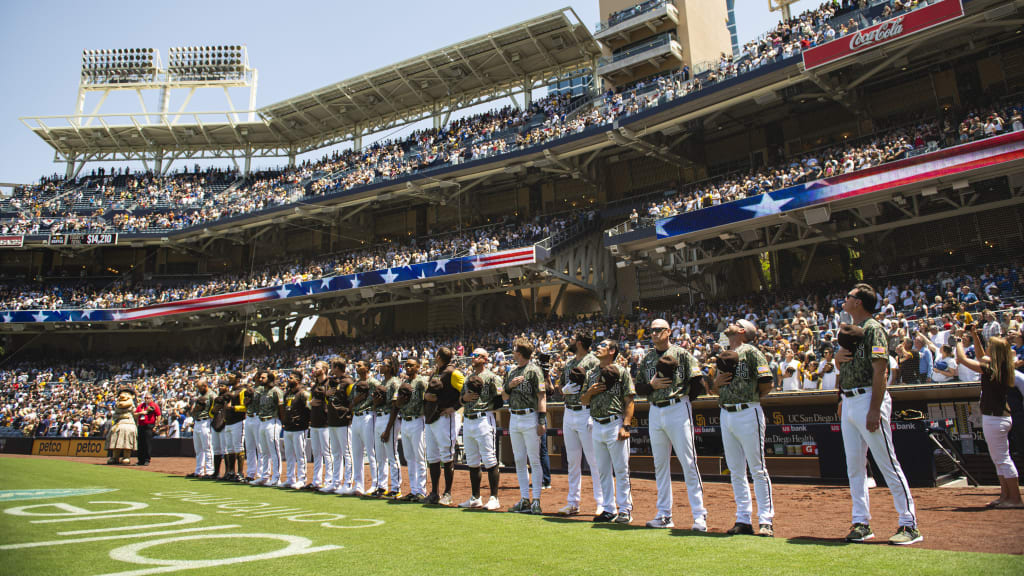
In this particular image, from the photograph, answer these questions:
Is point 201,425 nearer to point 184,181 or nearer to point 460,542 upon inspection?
point 460,542

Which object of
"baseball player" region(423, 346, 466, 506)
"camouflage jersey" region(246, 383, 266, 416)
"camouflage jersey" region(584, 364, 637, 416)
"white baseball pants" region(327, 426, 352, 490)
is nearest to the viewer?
"camouflage jersey" region(584, 364, 637, 416)

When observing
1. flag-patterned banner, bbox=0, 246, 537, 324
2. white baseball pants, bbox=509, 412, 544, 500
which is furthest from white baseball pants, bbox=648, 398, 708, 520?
flag-patterned banner, bbox=0, 246, 537, 324

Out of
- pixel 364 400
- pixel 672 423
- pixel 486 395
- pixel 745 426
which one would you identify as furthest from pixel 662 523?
pixel 364 400

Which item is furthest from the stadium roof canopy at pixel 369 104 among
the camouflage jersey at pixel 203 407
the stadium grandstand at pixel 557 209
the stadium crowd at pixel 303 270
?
the camouflage jersey at pixel 203 407

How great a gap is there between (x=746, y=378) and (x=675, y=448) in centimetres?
94

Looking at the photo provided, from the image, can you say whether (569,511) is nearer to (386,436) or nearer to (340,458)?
(386,436)

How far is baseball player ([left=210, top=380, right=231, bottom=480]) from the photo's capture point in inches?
477

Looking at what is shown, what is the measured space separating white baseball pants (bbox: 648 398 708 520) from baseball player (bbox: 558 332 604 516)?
94cm

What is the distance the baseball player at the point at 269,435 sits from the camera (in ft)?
35.6

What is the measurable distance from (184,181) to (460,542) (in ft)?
139

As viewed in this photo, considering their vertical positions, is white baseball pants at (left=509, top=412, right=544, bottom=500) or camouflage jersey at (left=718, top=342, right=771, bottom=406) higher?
camouflage jersey at (left=718, top=342, right=771, bottom=406)

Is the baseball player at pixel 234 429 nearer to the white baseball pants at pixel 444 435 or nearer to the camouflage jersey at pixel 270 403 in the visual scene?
the camouflage jersey at pixel 270 403

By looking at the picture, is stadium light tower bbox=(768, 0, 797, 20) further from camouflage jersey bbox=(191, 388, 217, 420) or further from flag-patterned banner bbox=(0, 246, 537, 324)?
camouflage jersey bbox=(191, 388, 217, 420)

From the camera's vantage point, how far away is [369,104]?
3631cm
